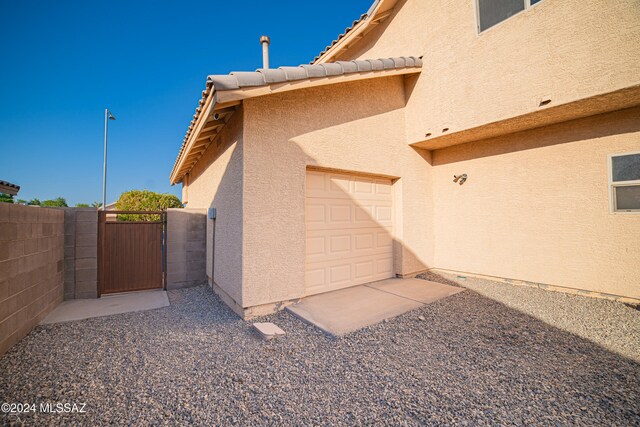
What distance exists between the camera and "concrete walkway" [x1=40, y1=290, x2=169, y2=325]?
14.8ft

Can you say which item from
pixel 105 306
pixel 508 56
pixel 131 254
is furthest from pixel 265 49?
pixel 105 306

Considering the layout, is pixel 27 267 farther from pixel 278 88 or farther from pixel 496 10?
pixel 496 10

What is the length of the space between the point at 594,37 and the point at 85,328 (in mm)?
9397

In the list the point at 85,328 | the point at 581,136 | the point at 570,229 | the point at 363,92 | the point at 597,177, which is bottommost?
the point at 85,328

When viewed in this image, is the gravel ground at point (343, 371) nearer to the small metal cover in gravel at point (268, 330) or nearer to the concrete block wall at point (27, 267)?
the small metal cover in gravel at point (268, 330)

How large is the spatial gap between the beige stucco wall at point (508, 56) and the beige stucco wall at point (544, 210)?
50.3 inches

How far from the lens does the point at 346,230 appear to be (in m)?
5.60

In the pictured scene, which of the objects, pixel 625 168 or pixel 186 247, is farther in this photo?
pixel 186 247

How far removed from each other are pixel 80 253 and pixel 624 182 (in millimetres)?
10864

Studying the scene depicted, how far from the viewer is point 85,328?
4004 mm

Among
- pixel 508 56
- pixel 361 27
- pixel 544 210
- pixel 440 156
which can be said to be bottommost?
pixel 544 210

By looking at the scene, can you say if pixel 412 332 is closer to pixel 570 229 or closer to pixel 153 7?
pixel 570 229

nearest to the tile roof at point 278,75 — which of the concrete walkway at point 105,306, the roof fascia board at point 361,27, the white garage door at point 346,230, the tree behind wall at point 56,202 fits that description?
the white garage door at point 346,230

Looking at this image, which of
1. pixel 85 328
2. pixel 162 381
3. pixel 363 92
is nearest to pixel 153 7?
pixel 363 92
